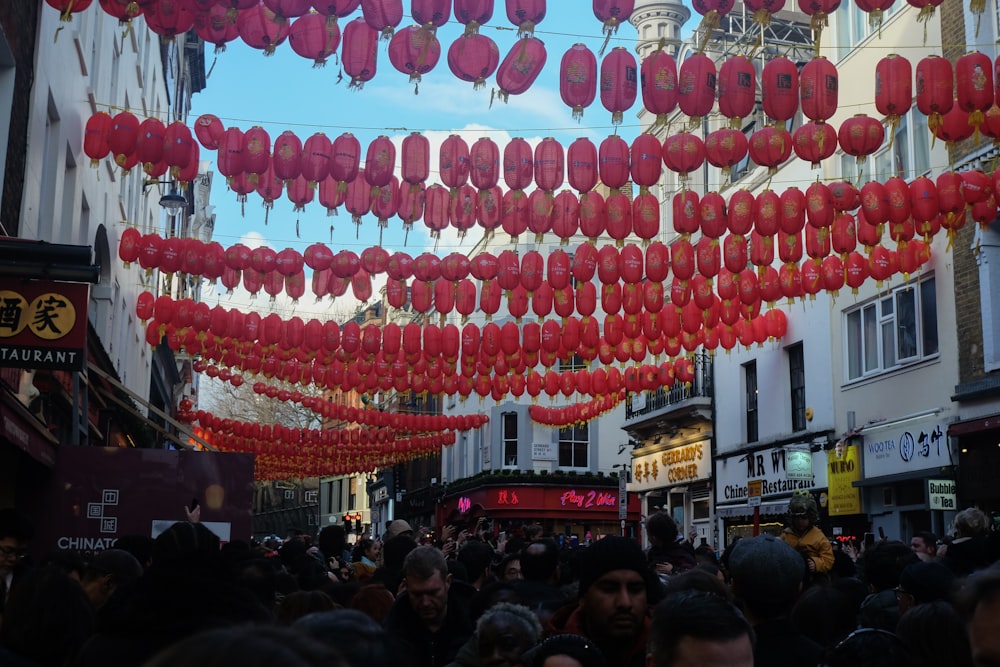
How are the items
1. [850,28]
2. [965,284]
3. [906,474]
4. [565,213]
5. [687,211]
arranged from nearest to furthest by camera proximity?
[687,211], [565,213], [965,284], [906,474], [850,28]

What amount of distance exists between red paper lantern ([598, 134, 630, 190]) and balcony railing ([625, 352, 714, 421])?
1590cm

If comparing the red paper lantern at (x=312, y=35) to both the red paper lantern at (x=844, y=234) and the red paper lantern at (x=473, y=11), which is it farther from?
the red paper lantern at (x=844, y=234)

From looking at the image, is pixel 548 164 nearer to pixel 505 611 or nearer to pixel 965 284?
pixel 965 284

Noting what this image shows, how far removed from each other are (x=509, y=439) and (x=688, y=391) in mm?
19565

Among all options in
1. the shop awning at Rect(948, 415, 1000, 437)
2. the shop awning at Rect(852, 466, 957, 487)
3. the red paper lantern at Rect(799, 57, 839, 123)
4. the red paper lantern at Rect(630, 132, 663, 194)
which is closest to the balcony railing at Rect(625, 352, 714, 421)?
the shop awning at Rect(852, 466, 957, 487)

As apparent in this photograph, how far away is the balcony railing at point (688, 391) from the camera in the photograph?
31.7m

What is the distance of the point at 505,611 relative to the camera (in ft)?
16.9

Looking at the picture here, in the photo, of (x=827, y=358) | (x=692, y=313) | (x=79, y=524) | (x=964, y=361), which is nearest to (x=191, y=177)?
(x=79, y=524)

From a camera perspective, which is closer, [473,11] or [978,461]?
[473,11]

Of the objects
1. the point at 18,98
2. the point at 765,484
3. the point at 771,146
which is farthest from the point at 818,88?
the point at 765,484

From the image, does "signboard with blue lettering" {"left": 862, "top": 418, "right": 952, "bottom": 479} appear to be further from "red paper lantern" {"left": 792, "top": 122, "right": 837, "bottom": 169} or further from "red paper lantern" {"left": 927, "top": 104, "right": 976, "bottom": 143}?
"red paper lantern" {"left": 927, "top": 104, "right": 976, "bottom": 143}

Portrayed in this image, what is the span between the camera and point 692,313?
22.7 meters

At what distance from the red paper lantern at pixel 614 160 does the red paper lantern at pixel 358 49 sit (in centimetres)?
362

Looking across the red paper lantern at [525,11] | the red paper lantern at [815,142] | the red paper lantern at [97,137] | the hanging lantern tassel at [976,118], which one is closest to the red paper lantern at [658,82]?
the red paper lantern at [525,11]
